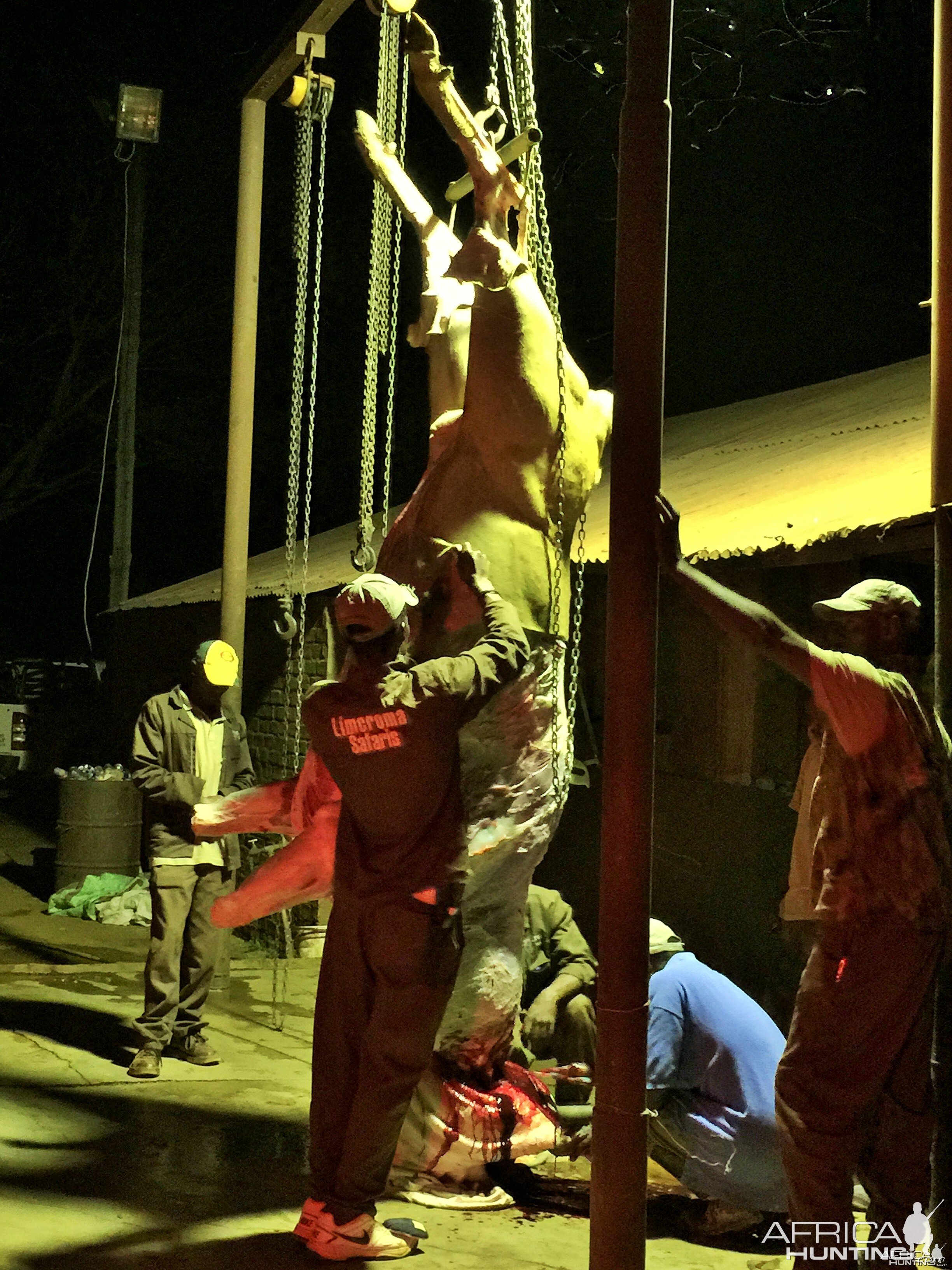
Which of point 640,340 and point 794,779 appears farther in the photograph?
point 794,779

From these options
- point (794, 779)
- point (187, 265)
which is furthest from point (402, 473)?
point (794, 779)

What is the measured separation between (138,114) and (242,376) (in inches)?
344

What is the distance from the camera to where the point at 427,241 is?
6.30m

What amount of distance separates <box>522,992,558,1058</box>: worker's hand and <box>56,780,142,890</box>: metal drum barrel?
7.29 metres

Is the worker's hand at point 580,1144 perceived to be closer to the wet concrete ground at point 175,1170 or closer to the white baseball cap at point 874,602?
the wet concrete ground at point 175,1170

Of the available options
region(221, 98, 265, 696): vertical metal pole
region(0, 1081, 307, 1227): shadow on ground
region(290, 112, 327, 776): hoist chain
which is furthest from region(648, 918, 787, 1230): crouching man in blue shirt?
region(221, 98, 265, 696): vertical metal pole

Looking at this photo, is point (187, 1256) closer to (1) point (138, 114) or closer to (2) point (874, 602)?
(2) point (874, 602)

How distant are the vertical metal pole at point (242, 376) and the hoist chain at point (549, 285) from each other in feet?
11.0

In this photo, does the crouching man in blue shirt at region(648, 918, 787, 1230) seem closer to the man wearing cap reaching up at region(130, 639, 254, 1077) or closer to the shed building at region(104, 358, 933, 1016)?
the shed building at region(104, 358, 933, 1016)

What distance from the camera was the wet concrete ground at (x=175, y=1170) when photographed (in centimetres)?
462

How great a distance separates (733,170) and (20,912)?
9.39 metres

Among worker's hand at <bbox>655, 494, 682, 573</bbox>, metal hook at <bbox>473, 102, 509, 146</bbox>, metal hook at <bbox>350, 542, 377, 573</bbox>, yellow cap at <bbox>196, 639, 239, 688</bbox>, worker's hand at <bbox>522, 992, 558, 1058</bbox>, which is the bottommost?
worker's hand at <bbox>522, 992, 558, 1058</bbox>

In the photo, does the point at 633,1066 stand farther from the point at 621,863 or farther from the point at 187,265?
the point at 187,265

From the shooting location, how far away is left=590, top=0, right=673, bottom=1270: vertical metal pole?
3.26 metres
